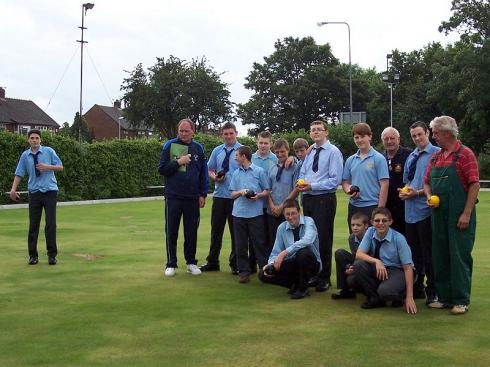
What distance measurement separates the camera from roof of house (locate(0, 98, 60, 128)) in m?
70.1

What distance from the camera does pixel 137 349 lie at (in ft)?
15.7

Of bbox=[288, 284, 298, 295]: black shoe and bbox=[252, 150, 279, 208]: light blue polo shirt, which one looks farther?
bbox=[252, 150, 279, 208]: light blue polo shirt

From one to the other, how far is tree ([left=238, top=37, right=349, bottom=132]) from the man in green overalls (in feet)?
178

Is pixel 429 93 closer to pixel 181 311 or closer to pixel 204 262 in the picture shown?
pixel 204 262

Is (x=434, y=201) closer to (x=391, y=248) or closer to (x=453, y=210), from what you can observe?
(x=453, y=210)

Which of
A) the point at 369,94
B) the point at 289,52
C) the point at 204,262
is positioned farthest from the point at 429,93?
the point at 204,262

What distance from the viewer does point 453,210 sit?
5.65 m

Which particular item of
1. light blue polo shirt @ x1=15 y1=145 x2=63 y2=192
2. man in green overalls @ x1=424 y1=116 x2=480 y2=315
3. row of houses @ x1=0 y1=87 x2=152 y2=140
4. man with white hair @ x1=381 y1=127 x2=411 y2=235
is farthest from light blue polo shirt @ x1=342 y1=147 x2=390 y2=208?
row of houses @ x1=0 y1=87 x2=152 y2=140

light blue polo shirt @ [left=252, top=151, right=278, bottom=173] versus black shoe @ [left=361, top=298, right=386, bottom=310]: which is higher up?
light blue polo shirt @ [left=252, top=151, right=278, bottom=173]

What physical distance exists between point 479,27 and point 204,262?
118 feet

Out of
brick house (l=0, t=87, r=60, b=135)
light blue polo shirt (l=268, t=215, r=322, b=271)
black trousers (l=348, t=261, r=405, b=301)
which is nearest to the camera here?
black trousers (l=348, t=261, r=405, b=301)

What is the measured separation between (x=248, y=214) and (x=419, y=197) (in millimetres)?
2131

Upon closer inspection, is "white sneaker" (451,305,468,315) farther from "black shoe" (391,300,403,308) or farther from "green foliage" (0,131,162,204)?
"green foliage" (0,131,162,204)

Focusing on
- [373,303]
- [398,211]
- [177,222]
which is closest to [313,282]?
[373,303]
